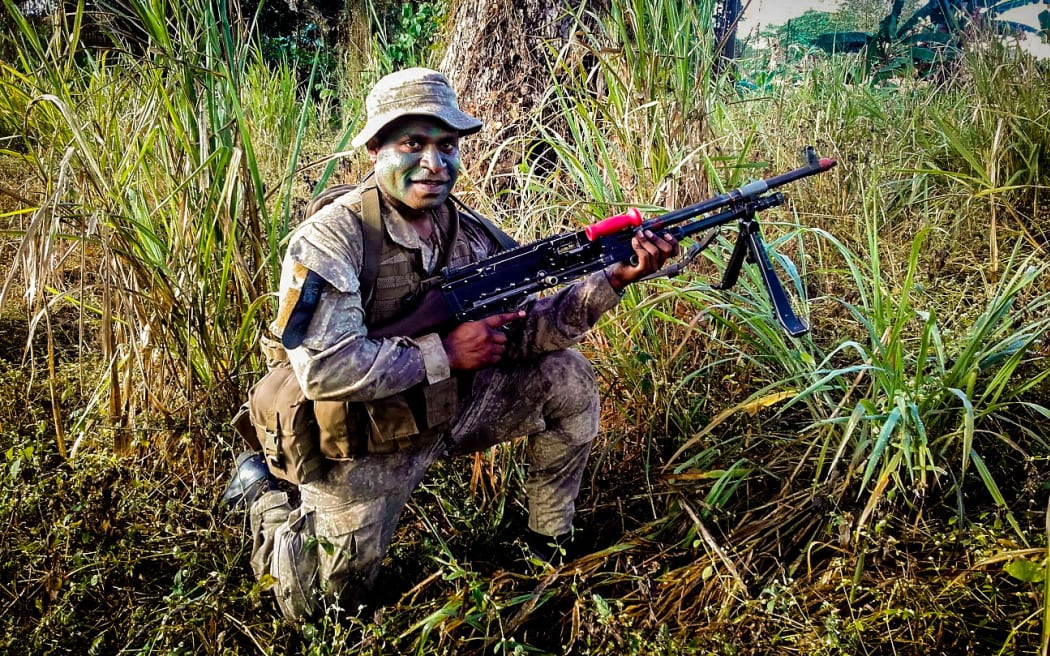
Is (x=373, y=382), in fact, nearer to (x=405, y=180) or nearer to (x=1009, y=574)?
(x=405, y=180)

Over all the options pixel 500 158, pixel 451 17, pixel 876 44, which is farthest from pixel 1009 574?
pixel 876 44

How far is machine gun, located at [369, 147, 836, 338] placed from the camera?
6.82ft

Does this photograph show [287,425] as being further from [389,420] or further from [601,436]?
[601,436]

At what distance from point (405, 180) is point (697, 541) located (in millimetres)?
1341

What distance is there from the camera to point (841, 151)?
407 cm

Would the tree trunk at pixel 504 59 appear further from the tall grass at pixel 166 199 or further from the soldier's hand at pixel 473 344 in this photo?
the soldier's hand at pixel 473 344

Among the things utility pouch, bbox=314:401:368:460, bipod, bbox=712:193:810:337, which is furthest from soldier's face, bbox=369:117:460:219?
bipod, bbox=712:193:810:337

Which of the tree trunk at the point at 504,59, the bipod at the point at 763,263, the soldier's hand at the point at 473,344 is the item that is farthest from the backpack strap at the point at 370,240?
the tree trunk at the point at 504,59

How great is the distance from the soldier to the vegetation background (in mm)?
200

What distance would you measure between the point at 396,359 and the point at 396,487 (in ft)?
1.36

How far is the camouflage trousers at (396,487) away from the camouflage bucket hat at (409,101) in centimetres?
78

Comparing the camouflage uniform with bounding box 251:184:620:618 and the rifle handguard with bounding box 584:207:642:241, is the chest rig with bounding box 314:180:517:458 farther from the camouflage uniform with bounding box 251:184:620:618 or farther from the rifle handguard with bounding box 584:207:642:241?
the rifle handguard with bounding box 584:207:642:241

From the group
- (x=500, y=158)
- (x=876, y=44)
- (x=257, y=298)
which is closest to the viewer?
(x=257, y=298)

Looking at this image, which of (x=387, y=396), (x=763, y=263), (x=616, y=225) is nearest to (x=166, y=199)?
(x=387, y=396)
